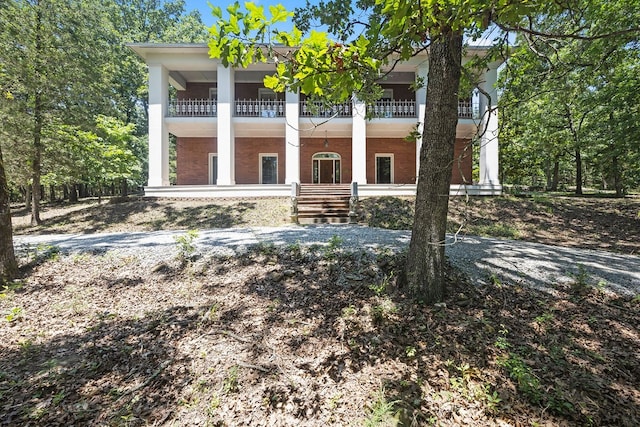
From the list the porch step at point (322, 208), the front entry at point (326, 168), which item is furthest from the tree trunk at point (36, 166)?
the front entry at point (326, 168)

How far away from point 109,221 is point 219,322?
9.71 m

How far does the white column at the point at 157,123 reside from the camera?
43.5ft

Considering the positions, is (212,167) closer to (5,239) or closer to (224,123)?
(224,123)

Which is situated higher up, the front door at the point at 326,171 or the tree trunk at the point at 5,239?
the front door at the point at 326,171

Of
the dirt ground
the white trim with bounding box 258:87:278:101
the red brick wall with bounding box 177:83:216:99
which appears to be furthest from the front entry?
the dirt ground

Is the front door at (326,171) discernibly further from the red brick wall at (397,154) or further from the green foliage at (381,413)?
the green foliage at (381,413)

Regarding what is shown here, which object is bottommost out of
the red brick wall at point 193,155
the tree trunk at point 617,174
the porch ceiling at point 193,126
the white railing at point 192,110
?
the tree trunk at point 617,174

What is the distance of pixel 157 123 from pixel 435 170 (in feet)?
45.6

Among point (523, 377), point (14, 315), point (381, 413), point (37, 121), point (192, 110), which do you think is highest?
point (192, 110)

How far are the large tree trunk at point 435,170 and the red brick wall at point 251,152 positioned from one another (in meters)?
13.8

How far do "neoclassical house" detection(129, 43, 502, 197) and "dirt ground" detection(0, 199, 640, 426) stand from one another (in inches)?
289

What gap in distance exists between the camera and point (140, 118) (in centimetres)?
3012

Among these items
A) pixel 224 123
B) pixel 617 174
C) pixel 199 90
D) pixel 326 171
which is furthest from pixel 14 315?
pixel 617 174

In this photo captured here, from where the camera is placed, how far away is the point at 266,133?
15945 mm
